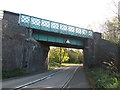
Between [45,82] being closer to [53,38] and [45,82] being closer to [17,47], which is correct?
[17,47]

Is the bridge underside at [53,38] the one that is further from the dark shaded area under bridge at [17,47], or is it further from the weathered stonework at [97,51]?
the weathered stonework at [97,51]

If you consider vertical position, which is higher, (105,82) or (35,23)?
(35,23)

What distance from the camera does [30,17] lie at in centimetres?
2623

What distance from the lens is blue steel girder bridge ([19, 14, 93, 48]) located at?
86.1 ft

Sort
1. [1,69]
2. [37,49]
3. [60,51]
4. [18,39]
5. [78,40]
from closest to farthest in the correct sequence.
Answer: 1. [1,69]
2. [18,39]
3. [37,49]
4. [78,40]
5. [60,51]

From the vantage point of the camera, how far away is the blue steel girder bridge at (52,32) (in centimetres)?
2624

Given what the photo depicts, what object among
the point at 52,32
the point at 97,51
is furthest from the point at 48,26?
the point at 97,51

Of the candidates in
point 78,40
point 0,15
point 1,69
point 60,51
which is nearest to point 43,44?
point 78,40

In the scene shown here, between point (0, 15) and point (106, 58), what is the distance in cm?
2458

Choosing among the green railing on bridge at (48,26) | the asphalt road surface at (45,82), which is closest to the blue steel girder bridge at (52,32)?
the green railing on bridge at (48,26)

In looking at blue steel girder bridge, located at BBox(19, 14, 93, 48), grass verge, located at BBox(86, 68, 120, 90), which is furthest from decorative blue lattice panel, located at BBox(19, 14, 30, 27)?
grass verge, located at BBox(86, 68, 120, 90)

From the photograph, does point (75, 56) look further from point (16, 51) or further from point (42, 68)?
point (16, 51)

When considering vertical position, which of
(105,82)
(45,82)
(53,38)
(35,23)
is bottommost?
(45,82)

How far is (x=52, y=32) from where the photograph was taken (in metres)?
29.7
